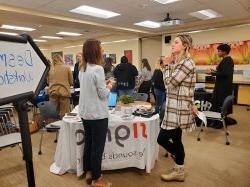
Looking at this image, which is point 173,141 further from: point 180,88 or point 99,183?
point 99,183

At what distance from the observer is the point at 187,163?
106 inches

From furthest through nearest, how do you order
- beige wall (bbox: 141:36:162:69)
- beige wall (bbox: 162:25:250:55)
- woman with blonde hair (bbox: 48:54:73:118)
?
beige wall (bbox: 141:36:162:69)
beige wall (bbox: 162:25:250:55)
woman with blonde hair (bbox: 48:54:73:118)

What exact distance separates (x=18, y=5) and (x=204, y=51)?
18.5 ft

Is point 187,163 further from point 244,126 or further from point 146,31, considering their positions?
point 146,31

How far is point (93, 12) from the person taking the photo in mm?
5434

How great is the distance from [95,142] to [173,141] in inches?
29.3

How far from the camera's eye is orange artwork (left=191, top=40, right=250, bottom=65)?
6.53m

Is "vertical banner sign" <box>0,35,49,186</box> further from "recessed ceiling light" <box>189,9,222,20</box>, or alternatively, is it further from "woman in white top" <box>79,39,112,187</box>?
"recessed ceiling light" <box>189,9,222,20</box>

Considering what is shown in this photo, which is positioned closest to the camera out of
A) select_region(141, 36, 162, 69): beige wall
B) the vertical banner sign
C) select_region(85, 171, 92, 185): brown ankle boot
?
the vertical banner sign

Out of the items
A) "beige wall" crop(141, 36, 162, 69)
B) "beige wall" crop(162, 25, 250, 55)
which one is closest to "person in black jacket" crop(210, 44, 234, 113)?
"beige wall" crop(162, 25, 250, 55)

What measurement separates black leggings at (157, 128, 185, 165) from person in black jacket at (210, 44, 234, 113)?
85.2 inches

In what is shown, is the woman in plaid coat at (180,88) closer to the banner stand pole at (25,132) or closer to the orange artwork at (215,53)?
the banner stand pole at (25,132)

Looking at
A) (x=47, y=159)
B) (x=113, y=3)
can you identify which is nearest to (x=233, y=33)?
(x=113, y=3)

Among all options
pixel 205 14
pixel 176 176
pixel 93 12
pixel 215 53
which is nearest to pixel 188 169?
pixel 176 176
